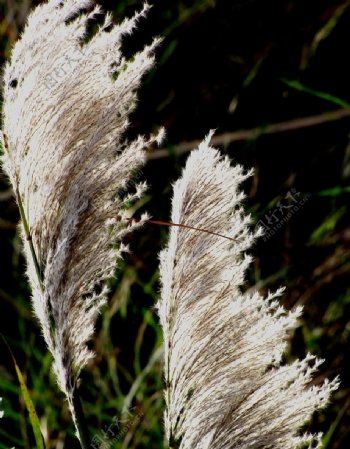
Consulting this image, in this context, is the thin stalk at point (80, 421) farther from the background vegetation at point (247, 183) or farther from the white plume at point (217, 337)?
the background vegetation at point (247, 183)

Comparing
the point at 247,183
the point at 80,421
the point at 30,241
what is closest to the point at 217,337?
the point at 80,421

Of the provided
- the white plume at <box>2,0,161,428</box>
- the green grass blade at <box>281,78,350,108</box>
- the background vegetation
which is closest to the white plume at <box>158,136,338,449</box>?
the white plume at <box>2,0,161,428</box>

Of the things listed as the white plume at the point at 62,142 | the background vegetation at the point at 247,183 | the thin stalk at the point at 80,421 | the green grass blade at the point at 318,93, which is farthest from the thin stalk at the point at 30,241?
the green grass blade at the point at 318,93

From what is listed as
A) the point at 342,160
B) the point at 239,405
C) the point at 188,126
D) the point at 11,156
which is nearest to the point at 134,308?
the point at 188,126

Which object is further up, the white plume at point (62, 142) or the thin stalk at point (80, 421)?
the white plume at point (62, 142)

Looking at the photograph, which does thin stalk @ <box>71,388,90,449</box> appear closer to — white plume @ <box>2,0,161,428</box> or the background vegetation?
white plume @ <box>2,0,161,428</box>

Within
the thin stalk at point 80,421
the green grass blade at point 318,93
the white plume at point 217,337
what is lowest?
the thin stalk at point 80,421

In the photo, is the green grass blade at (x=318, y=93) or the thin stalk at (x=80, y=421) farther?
the green grass blade at (x=318, y=93)
